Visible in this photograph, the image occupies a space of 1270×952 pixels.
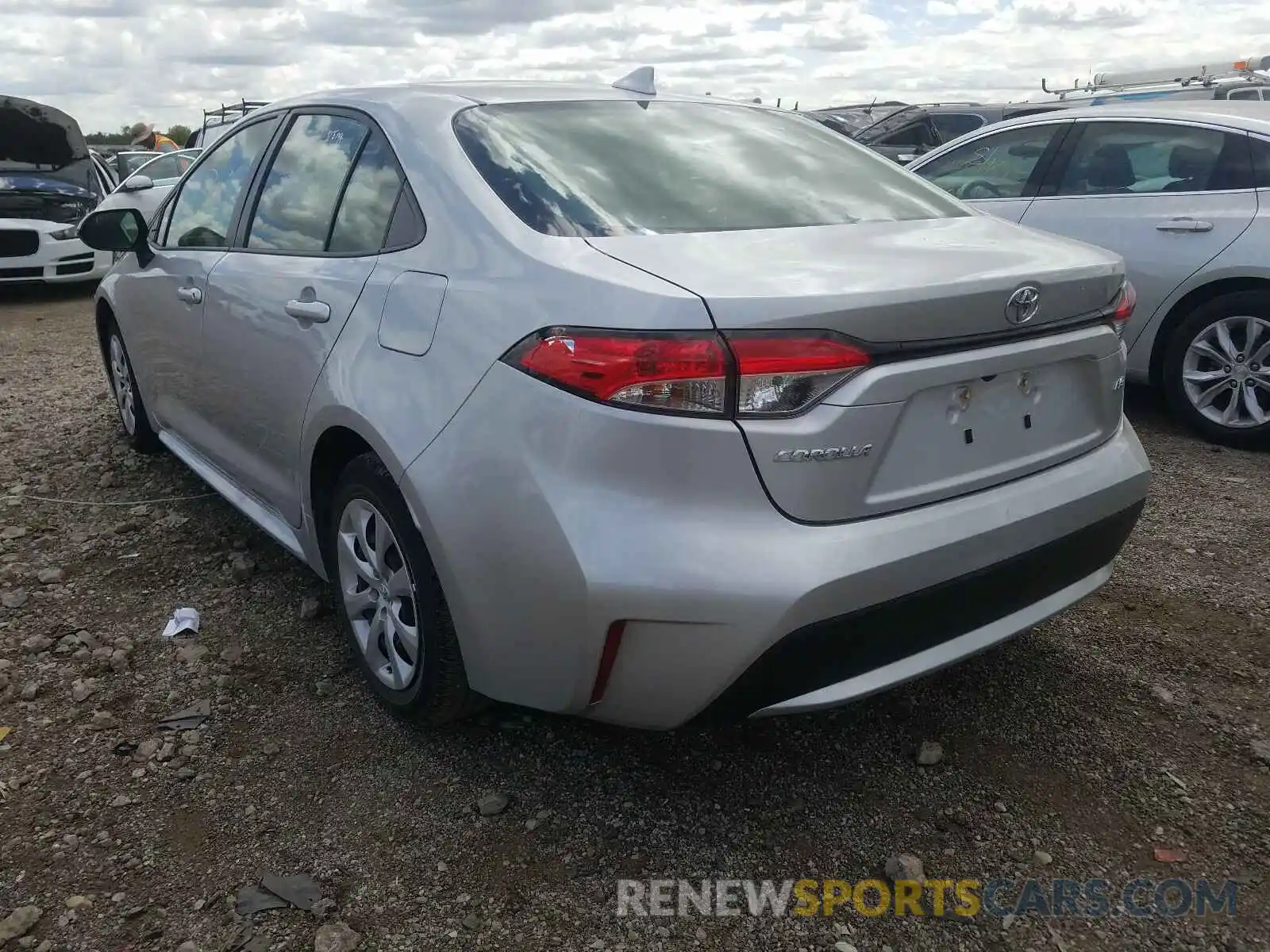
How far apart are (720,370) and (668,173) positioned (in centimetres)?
84

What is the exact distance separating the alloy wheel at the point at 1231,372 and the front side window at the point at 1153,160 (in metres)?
0.66

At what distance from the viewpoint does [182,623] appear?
3.27 metres

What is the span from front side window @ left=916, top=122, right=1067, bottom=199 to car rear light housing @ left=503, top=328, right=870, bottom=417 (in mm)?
3911

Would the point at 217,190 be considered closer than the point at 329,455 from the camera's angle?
No

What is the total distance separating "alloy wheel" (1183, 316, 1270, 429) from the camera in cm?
472

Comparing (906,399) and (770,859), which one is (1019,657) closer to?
(770,859)

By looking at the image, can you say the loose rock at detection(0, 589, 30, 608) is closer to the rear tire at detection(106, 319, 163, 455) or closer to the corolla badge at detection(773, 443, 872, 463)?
the rear tire at detection(106, 319, 163, 455)

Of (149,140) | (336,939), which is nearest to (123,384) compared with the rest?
(336,939)

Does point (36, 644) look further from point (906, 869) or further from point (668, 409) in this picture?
point (906, 869)

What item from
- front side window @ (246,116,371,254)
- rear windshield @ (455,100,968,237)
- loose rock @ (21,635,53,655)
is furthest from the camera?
loose rock @ (21,635,53,655)

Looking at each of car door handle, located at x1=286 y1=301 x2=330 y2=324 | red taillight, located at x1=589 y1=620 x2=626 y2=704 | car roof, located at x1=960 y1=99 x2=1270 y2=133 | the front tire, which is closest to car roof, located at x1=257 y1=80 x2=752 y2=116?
car door handle, located at x1=286 y1=301 x2=330 y2=324

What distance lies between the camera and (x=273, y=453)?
3.04 meters

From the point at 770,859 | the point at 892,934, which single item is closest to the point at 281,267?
the point at 770,859

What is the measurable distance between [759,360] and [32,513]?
3.59 m
